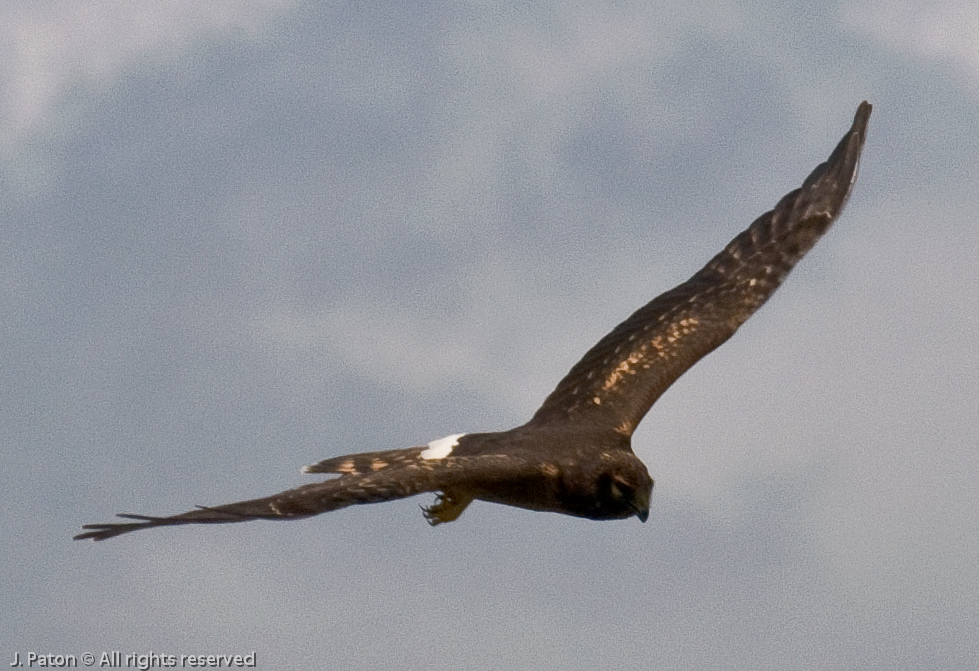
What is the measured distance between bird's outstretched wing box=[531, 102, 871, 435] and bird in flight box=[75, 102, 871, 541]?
0.01 meters

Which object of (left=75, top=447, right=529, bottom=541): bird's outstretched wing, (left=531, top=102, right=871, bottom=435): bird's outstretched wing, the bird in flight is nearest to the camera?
(left=75, top=447, right=529, bottom=541): bird's outstretched wing

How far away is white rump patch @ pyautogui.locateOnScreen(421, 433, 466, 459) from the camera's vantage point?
18.4m

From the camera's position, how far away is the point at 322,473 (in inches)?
707

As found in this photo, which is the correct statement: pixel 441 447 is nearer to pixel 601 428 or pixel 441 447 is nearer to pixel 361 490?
pixel 601 428

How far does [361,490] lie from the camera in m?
14.9

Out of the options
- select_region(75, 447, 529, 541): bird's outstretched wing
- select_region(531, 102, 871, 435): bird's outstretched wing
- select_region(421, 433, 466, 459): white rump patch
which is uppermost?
select_region(531, 102, 871, 435): bird's outstretched wing

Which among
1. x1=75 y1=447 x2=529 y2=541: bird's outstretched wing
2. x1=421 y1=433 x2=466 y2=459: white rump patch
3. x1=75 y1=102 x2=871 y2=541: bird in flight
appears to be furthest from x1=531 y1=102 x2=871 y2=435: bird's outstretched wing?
x1=75 y1=447 x2=529 y2=541: bird's outstretched wing

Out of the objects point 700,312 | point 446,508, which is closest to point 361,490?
point 446,508

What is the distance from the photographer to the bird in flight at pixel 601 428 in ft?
49.5

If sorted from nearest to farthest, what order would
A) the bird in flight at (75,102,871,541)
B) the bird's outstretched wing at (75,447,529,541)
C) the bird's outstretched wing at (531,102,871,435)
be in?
1. the bird's outstretched wing at (75,447,529,541)
2. the bird in flight at (75,102,871,541)
3. the bird's outstretched wing at (531,102,871,435)

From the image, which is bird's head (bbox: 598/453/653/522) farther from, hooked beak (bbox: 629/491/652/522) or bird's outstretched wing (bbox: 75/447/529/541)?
bird's outstretched wing (bbox: 75/447/529/541)

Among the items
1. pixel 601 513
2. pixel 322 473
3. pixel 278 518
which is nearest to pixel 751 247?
pixel 601 513

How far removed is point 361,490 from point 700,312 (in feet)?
22.4

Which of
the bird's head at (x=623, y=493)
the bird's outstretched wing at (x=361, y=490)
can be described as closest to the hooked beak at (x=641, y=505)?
the bird's head at (x=623, y=493)
